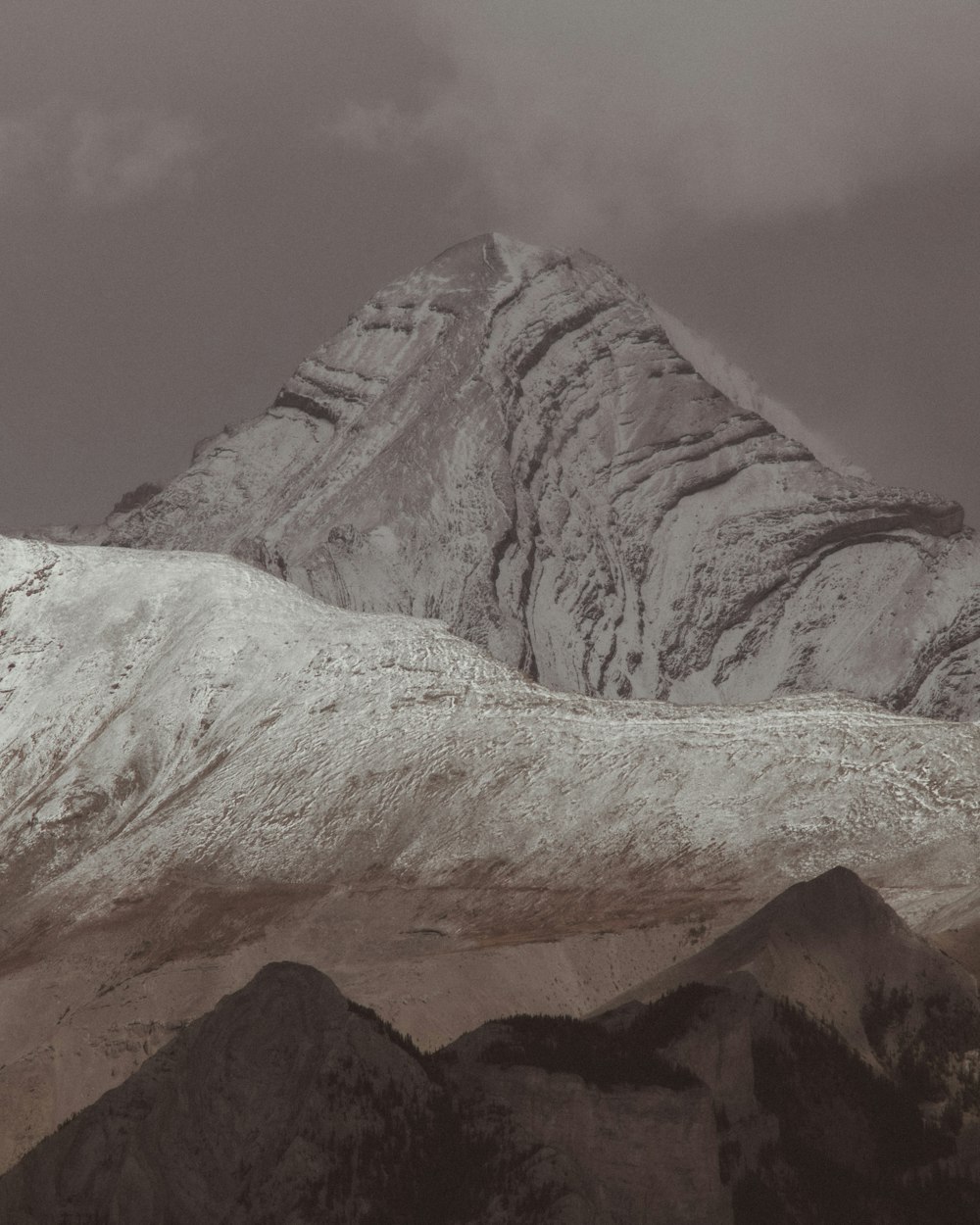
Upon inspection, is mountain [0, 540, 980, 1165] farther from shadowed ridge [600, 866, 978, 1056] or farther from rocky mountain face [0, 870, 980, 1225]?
rocky mountain face [0, 870, 980, 1225]

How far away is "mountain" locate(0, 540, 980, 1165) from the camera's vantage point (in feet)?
388

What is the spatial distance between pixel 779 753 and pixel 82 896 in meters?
42.7

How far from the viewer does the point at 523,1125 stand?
68125mm

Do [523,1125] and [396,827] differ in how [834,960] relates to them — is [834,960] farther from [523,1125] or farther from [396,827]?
[396,827]

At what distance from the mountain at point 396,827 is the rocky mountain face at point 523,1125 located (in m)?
30.0

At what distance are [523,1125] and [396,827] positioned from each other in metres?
88.9

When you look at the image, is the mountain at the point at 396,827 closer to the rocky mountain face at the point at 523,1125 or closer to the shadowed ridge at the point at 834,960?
the shadowed ridge at the point at 834,960

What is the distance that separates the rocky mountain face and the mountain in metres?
30.0

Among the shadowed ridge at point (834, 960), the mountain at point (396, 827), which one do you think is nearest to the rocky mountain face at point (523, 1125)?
the shadowed ridge at point (834, 960)

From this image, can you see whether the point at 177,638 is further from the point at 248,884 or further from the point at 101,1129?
the point at 101,1129

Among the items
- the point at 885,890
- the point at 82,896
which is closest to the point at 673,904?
the point at 885,890

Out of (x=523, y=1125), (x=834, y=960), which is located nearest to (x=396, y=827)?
(x=834, y=960)

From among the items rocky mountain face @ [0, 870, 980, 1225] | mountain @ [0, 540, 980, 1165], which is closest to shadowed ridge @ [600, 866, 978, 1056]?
rocky mountain face @ [0, 870, 980, 1225]

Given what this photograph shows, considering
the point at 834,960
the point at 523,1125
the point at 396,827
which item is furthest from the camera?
the point at 396,827
